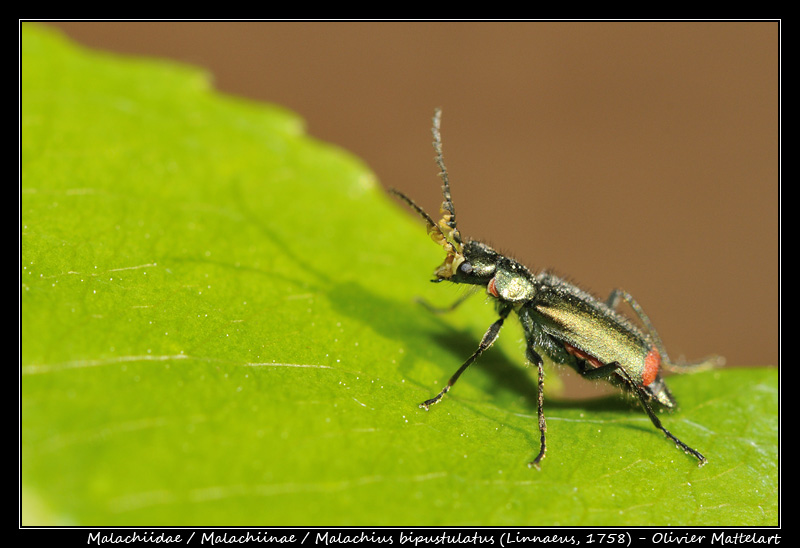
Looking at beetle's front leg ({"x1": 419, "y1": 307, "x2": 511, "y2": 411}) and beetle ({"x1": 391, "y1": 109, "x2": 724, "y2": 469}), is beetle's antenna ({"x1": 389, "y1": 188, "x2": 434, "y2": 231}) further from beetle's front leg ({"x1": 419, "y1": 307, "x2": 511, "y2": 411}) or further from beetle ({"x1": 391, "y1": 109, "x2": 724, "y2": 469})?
beetle's front leg ({"x1": 419, "y1": 307, "x2": 511, "y2": 411})

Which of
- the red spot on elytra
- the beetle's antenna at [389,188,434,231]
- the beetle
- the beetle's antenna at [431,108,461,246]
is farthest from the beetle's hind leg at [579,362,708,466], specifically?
the beetle's antenna at [389,188,434,231]

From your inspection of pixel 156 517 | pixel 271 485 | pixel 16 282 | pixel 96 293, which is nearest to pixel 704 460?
pixel 271 485

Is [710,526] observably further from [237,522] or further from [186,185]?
[186,185]

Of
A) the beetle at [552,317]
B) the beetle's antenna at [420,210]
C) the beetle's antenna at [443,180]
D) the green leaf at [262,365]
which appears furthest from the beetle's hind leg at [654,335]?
the beetle's antenna at [420,210]

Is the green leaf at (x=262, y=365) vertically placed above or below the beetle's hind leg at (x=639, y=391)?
above

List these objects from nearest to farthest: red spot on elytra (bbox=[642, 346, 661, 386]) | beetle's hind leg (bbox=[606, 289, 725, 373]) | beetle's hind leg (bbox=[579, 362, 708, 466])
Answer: beetle's hind leg (bbox=[579, 362, 708, 466]) → red spot on elytra (bbox=[642, 346, 661, 386]) → beetle's hind leg (bbox=[606, 289, 725, 373])

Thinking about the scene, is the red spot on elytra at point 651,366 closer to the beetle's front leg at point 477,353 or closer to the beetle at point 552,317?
the beetle at point 552,317
